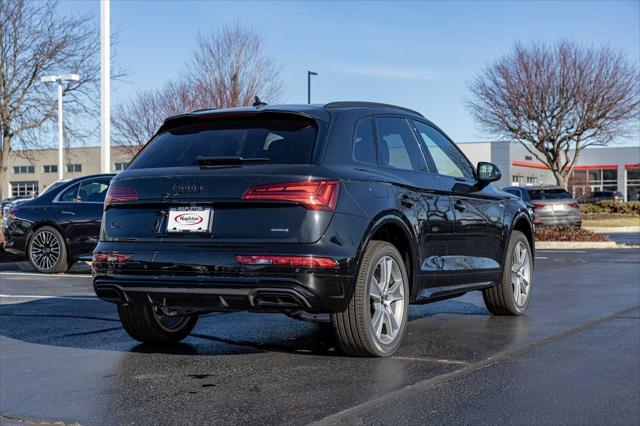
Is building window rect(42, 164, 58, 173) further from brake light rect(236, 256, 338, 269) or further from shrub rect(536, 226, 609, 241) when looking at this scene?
brake light rect(236, 256, 338, 269)

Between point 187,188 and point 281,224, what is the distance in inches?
27.0

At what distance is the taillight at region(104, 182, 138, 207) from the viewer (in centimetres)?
564

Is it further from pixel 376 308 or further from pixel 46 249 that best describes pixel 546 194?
pixel 376 308

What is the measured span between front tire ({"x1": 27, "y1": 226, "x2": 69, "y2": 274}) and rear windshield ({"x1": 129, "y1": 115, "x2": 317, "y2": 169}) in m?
7.81

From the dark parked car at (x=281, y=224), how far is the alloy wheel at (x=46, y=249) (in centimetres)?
735

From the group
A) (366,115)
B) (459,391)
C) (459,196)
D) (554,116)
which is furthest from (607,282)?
(554,116)

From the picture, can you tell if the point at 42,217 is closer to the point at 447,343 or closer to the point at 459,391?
the point at 447,343

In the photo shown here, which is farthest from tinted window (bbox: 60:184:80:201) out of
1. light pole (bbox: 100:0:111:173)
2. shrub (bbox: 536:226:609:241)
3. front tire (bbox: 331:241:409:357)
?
shrub (bbox: 536:226:609:241)

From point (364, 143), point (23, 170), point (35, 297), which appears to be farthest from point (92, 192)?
point (23, 170)

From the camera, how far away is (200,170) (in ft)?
18.1

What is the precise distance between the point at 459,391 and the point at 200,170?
2.11 meters

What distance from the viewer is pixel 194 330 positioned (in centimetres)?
718

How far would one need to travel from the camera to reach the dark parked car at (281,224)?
520cm

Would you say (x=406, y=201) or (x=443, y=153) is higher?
(x=443, y=153)
